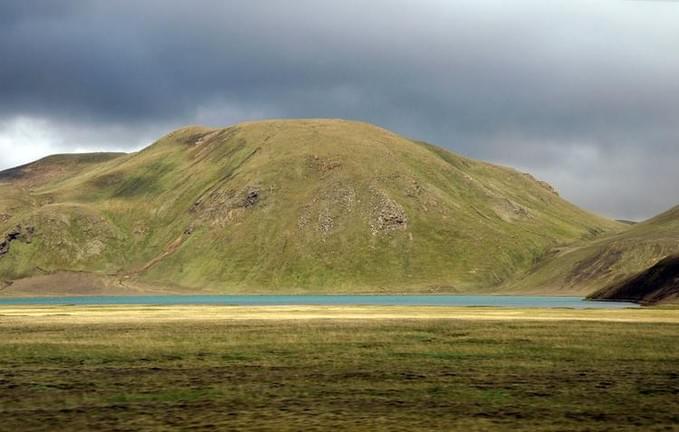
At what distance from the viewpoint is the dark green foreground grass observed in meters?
28.3

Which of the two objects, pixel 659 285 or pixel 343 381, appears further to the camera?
pixel 659 285

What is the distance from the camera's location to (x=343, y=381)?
37938mm

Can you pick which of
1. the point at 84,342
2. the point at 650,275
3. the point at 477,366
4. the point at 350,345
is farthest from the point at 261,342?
the point at 650,275

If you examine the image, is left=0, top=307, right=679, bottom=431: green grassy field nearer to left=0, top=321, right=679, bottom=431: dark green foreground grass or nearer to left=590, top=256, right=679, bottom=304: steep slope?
left=0, top=321, right=679, bottom=431: dark green foreground grass

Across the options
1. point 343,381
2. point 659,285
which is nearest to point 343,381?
point 343,381

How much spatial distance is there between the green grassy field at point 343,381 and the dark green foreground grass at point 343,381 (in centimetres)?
8

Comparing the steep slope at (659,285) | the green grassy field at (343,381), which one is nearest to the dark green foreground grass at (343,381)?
the green grassy field at (343,381)

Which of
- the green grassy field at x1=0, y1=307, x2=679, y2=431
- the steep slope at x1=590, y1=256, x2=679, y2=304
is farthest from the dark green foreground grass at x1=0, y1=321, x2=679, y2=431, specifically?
the steep slope at x1=590, y1=256, x2=679, y2=304

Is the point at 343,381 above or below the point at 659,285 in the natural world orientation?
below

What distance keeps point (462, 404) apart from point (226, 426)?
935cm

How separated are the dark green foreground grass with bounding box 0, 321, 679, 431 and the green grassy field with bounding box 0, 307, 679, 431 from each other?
0.25ft

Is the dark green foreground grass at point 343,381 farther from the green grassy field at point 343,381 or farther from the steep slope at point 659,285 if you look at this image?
the steep slope at point 659,285

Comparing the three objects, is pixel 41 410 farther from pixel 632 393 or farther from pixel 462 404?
pixel 632 393

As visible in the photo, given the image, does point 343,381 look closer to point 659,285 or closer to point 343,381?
point 343,381
